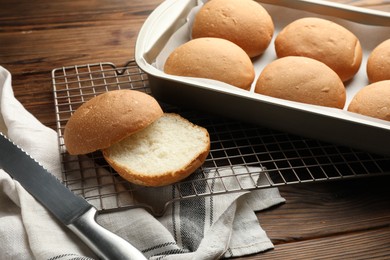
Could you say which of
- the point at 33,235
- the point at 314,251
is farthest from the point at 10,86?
the point at 314,251

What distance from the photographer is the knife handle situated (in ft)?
2.95

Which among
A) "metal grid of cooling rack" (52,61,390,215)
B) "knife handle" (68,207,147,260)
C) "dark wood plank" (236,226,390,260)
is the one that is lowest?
"dark wood plank" (236,226,390,260)

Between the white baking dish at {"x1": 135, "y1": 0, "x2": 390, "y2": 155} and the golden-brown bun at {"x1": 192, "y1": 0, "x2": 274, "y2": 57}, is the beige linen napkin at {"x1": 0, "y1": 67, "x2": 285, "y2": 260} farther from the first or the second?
the golden-brown bun at {"x1": 192, "y1": 0, "x2": 274, "y2": 57}

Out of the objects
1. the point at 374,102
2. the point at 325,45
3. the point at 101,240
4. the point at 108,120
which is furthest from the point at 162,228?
the point at 325,45

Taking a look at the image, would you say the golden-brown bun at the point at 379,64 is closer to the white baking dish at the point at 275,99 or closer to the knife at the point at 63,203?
the white baking dish at the point at 275,99

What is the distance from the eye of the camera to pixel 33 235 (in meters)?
0.97

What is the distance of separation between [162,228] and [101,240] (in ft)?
0.40

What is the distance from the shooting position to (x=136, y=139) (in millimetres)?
1137

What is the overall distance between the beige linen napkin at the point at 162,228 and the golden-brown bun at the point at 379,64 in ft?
1.37

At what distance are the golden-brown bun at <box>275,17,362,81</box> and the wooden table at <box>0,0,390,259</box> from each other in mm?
318

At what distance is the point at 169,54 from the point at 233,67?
23 cm

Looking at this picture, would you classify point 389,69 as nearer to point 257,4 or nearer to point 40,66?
point 257,4

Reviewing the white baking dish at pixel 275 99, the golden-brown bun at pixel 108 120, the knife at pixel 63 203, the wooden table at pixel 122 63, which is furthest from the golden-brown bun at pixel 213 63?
the knife at pixel 63 203

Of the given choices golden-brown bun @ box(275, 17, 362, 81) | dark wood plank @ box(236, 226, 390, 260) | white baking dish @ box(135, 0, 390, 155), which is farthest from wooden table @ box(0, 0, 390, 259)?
golden-brown bun @ box(275, 17, 362, 81)
